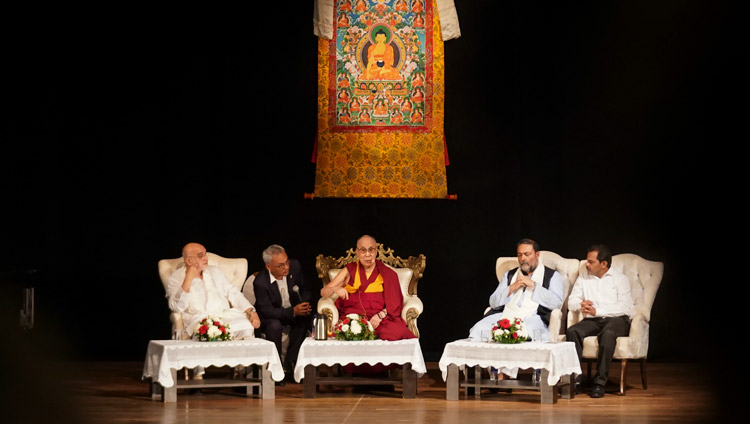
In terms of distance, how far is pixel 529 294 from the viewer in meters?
8.04

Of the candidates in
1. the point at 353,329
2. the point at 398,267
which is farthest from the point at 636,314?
the point at 353,329

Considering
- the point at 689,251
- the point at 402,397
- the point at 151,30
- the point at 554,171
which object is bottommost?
the point at 402,397

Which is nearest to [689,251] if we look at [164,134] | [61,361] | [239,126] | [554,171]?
[554,171]

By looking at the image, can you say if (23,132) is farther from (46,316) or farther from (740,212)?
(740,212)

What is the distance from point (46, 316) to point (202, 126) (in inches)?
82.3

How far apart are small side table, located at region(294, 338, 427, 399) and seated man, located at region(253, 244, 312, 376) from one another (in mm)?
890

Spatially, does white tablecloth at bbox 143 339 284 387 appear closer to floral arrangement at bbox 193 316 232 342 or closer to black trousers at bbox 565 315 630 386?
floral arrangement at bbox 193 316 232 342

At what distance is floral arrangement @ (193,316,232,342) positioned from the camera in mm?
7414

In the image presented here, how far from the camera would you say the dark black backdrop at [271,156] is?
9445 millimetres

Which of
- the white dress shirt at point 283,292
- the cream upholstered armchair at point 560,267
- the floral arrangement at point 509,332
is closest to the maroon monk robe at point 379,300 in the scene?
the white dress shirt at point 283,292

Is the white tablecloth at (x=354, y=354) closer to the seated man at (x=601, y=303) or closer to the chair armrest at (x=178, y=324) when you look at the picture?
the chair armrest at (x=178, y=324)

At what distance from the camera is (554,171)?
9.50 m

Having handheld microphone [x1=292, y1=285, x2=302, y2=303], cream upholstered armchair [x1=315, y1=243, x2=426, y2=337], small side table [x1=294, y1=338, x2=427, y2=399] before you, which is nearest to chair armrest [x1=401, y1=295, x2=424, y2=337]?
cream upholstered armchair [x1=315, y1=243, x2=426, y2=337]

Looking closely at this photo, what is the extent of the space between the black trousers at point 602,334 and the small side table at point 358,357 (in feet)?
3.79
